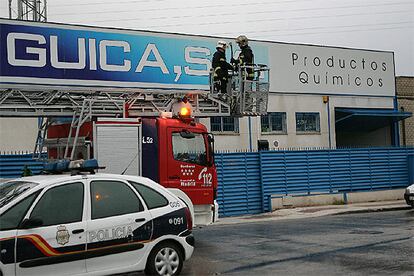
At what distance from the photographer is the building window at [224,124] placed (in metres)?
23.1

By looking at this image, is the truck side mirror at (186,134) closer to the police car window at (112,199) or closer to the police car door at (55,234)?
the police car window at (112,199)

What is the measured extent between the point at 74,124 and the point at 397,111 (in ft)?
66.7

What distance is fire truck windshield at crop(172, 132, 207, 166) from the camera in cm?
1098

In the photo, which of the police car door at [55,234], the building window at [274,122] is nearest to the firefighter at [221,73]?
the police car door at [55,234]

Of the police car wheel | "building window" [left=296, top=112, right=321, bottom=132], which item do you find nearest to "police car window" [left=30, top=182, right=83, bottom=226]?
the police car wheel

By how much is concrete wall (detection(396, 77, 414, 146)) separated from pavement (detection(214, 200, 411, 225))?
791 cm

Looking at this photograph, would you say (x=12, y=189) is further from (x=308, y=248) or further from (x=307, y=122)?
(x=307, y=122)

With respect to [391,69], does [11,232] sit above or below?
below

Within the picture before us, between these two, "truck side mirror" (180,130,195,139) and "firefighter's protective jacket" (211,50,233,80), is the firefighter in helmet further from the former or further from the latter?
"truck side mirror" (180,130,195,139)

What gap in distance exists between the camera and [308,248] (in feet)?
35.4

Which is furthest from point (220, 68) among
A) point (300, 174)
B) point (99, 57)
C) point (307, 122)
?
point (307, 122)

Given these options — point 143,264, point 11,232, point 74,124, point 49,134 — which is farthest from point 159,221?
point 49,134

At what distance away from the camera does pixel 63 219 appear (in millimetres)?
6867

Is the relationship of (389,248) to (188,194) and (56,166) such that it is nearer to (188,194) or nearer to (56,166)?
(188,194)
